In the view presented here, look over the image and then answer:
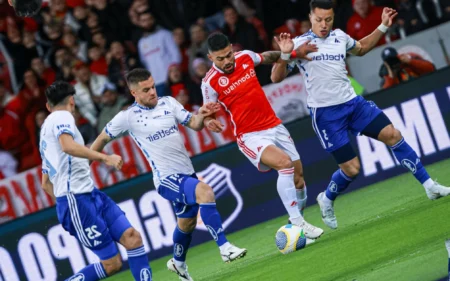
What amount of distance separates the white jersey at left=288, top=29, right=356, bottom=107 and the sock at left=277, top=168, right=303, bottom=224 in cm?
95

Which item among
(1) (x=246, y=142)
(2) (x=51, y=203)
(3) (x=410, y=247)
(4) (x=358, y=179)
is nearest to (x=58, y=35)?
(2) (x=51, y=203)

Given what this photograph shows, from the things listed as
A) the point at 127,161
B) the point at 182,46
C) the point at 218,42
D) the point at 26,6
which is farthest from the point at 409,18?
the point at 26,6

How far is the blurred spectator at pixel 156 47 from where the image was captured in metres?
16.4

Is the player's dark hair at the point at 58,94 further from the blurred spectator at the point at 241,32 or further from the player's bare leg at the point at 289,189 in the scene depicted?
the blurred spectator at the point at 241,32

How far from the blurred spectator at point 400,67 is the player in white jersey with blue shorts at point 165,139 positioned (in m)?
5.06

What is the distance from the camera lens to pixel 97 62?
656 inches

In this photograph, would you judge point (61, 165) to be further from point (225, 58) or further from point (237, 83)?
point (237, 83)

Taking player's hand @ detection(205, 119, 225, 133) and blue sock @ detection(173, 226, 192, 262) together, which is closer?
player's hand @ detection(205, 119, 225, 133)

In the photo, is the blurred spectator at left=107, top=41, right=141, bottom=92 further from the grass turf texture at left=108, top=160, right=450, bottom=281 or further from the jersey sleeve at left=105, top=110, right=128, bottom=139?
the jersey sleeve at left=105, top=110, right=128, bottom=139

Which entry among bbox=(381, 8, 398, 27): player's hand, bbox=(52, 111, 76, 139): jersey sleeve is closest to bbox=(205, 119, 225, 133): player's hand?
bbox=(52, 111, 76, 139): jersey sleeve

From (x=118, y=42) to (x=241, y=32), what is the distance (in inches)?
80.3

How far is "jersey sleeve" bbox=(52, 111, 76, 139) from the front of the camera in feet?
29.9

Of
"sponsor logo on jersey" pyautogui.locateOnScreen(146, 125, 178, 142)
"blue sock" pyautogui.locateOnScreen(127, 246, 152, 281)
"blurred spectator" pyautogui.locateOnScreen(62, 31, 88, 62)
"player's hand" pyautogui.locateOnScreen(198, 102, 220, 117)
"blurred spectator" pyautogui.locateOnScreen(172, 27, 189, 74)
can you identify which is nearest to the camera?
"blue sock" pyautogui.locateOnScreen(127, 246, 152, 281)

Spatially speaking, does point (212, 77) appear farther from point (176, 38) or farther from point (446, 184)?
point (176, 38)
